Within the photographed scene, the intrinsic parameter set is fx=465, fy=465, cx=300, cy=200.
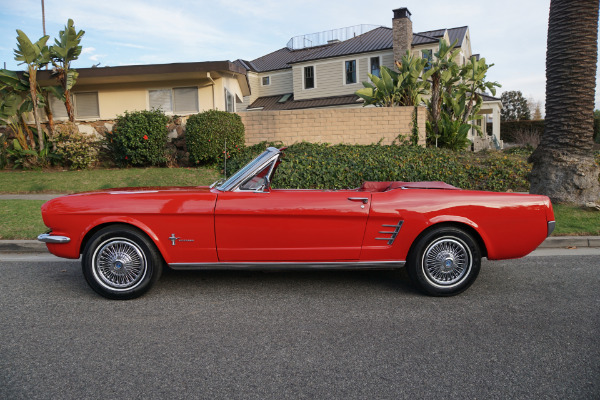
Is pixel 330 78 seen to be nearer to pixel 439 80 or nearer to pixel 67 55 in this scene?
pixel 439 80

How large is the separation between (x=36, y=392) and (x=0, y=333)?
119 centimetres

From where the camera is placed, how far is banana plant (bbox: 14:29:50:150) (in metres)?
13.3

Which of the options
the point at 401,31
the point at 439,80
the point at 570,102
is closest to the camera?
the point at 570,102

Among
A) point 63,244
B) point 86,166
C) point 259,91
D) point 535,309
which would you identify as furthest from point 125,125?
point 259,91

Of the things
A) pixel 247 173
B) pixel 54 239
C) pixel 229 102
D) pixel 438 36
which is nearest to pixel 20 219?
pixel 54 239

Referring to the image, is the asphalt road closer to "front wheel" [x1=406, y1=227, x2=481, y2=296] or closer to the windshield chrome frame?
"front wheel" [x1=406, y1=227, x2=481, y2=296]

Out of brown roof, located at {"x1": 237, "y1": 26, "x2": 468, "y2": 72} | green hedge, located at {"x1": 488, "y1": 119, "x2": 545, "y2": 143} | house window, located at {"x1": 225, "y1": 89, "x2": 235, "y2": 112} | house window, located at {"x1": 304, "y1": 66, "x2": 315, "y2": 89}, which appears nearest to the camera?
house window, located at {"x1": 225, "y1": 89, "x2": 235, "y2": 112}

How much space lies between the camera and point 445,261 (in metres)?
4.42

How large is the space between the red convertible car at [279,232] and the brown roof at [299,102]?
862 inches

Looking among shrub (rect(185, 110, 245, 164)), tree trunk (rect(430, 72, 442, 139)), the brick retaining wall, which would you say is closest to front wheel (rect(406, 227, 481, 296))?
shrub (rect(185, 110, 245, 164))

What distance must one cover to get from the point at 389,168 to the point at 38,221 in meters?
8.29

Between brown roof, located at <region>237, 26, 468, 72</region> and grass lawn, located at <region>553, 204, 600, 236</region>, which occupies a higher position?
brown roof, located at <region>237, 26, 468, 72</region>

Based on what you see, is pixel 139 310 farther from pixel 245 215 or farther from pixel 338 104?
pixel 338 104

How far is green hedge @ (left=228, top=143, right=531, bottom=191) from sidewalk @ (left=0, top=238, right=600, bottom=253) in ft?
18.6
